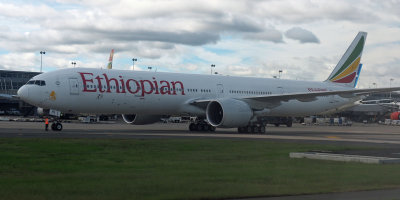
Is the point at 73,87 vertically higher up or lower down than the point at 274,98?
higher up

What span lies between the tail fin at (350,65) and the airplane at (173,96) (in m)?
3.01

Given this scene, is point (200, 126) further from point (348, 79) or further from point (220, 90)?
point (348, 79)

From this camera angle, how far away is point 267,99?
37594 mm

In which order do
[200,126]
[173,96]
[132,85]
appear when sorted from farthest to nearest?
[200,126]
[173,96]
[132,85]

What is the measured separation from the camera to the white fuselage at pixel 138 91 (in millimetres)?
32688

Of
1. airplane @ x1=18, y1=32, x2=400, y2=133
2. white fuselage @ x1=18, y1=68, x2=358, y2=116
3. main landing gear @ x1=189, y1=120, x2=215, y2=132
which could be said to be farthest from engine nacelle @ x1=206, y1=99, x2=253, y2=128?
main landing gear @ x1=189, y1=120, x2=215, y2=132

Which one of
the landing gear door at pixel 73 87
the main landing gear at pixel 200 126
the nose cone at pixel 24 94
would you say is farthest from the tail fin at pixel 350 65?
the nose cone at pixel 24 94

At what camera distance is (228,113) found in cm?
3478

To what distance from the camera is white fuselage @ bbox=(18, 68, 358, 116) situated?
107ft

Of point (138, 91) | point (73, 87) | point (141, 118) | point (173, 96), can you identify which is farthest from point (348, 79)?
point (73, 87)

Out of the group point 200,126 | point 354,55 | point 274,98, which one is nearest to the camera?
point 274,98

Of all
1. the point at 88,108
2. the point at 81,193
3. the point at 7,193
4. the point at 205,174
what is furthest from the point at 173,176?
the point at 88,108

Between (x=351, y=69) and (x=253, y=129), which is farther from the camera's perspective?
(x=351, y=69)

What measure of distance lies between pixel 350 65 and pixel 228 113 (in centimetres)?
1733
